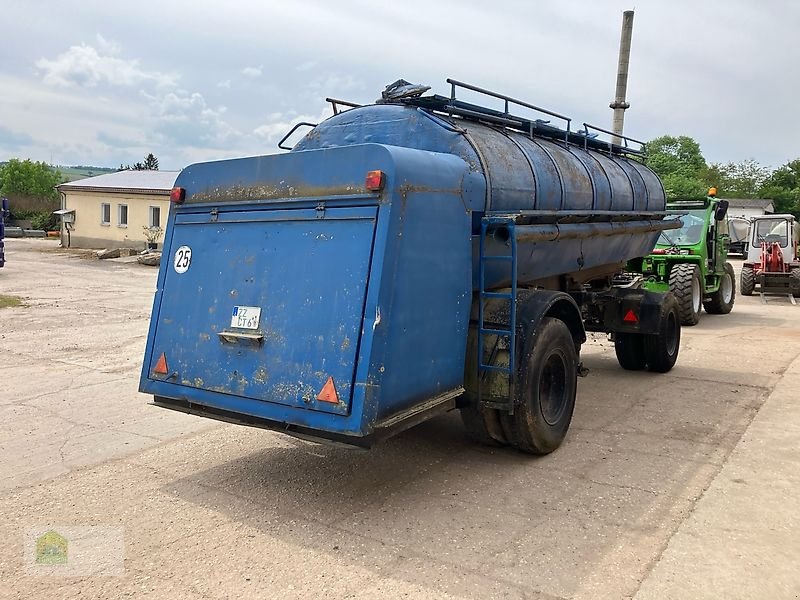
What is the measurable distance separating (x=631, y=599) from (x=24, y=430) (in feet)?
17.7

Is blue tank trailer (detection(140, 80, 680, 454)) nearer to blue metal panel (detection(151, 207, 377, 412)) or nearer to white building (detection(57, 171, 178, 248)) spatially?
blue metal panel (detection(151, 207, 377, 412))

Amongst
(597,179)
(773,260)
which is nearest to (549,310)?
(597,179)

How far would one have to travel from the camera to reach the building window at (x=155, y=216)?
32.7 m

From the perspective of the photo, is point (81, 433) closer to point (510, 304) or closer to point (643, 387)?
point (510, 304)

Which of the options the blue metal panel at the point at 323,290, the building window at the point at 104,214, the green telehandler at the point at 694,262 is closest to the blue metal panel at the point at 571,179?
the blue metal panel at the point at 323,290

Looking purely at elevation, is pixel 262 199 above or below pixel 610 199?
below

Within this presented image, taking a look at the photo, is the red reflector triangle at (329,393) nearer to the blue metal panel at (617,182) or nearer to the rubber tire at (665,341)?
the blue metal panel at (617,182)

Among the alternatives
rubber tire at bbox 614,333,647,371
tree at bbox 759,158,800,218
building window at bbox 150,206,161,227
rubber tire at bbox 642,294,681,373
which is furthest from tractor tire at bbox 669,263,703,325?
tree at bbox 759,158,800,218

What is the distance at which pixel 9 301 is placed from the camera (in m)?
15.1

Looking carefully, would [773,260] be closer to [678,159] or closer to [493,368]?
[493,368]

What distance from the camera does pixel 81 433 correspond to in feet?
20.6

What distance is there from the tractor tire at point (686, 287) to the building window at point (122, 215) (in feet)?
91.4

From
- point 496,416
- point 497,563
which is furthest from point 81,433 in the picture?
point 497,563

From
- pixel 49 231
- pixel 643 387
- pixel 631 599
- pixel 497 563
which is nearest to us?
pixel 631 599
